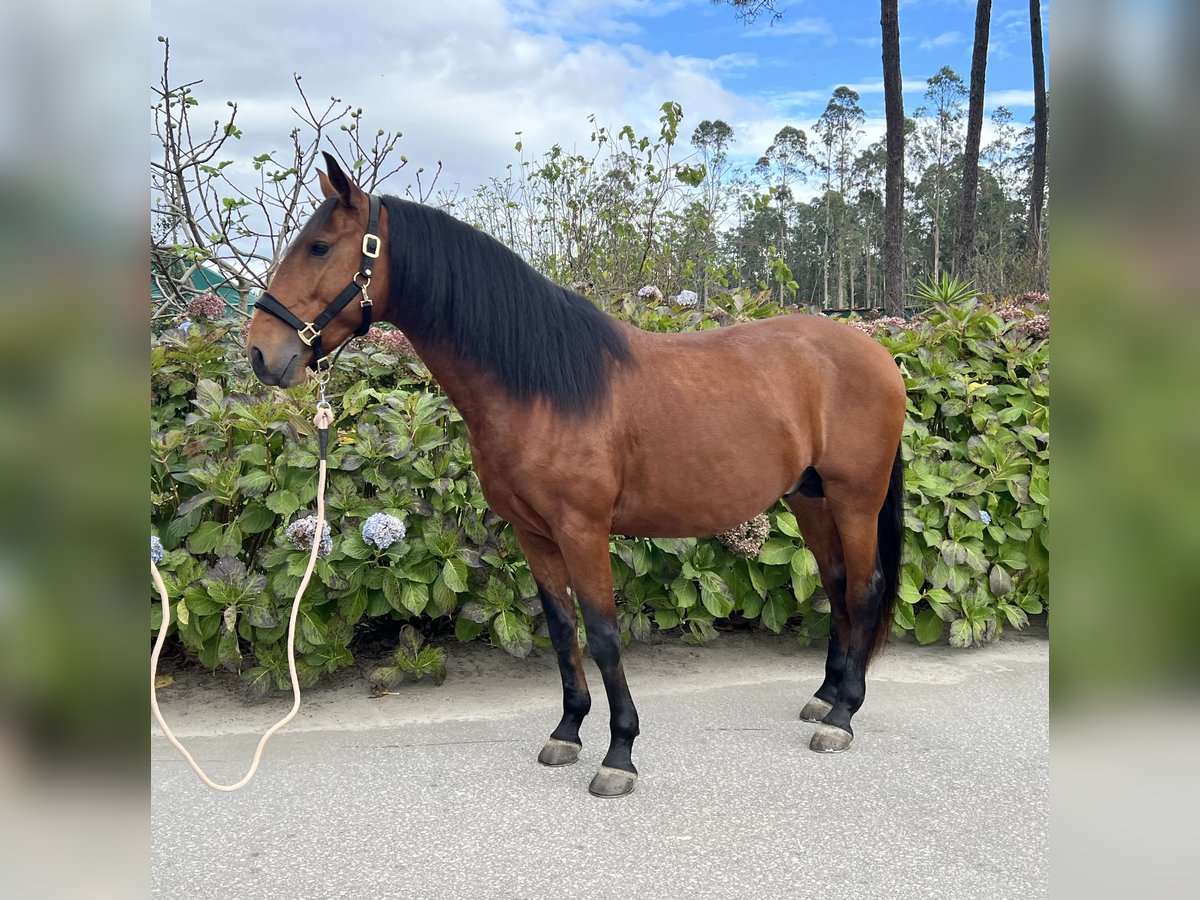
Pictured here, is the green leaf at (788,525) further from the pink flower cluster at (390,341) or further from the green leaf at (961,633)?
the pink flower cluster at (390,341)

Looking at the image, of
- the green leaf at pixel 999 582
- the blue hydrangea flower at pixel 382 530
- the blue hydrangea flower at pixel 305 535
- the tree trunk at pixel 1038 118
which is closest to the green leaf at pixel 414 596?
the blue hydrangea flower at pixel 382 530

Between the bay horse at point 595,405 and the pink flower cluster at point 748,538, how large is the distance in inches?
21.8

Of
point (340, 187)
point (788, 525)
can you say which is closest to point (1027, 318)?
point (788, 525)

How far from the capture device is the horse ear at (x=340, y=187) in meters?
2.36

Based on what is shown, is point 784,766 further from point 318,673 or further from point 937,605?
point 318,673

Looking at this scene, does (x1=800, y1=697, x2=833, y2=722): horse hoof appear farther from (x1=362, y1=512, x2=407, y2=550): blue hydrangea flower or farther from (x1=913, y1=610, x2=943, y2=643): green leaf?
(x1=362, y1=512, x2=407, y2=550): blue hydrangea flower

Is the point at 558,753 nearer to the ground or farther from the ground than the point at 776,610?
nearer to the ground

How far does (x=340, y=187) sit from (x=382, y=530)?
1.36m

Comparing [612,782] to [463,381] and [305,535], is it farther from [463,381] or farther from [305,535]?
[305,535]

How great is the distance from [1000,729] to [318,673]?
2762 mm

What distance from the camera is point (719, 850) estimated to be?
2.27 meters

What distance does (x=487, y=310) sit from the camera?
8.52ft
